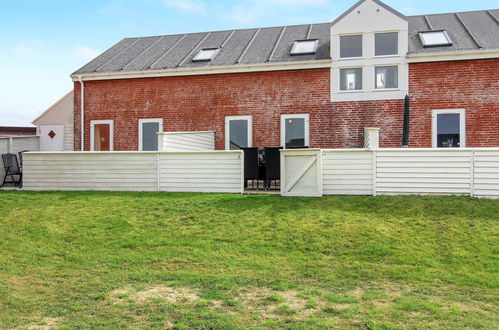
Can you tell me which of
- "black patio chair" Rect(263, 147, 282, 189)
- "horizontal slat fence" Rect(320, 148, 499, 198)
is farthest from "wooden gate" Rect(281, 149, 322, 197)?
"black patio chair" Rect(263, 147, 282, 189)

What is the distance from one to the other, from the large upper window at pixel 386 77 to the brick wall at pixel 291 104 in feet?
1.62

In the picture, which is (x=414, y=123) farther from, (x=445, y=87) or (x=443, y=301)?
(x=443, y=301)

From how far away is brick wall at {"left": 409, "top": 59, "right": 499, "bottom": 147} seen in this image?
13.0m

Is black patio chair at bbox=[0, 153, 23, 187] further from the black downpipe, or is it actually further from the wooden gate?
the black downpipe

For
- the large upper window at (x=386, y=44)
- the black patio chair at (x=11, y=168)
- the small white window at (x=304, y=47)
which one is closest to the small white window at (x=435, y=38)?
the large upper window at (x=386, y=44)

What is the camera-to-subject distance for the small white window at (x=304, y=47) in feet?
48.6

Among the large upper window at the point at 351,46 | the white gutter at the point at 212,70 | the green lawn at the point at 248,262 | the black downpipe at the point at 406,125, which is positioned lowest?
the green lawn at the point at 248,262

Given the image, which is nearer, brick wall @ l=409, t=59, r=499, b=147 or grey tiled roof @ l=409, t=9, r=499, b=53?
brick wall @ l=409, t=59, r=499, b=147

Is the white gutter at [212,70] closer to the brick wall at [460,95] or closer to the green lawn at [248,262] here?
the brick wall at [460,95]

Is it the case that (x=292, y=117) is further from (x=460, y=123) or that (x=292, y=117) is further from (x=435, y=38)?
(x=435, y=38)

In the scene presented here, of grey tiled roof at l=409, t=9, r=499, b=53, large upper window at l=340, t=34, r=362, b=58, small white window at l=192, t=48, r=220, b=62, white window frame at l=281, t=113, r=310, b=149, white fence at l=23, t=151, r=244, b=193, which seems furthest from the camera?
small white window at l=192, t=48, r=220, b=62

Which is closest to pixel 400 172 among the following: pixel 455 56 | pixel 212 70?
pixel 455 56

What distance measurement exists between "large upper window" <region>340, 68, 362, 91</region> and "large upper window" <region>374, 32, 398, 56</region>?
0.86 m

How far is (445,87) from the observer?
1330 centimetres
